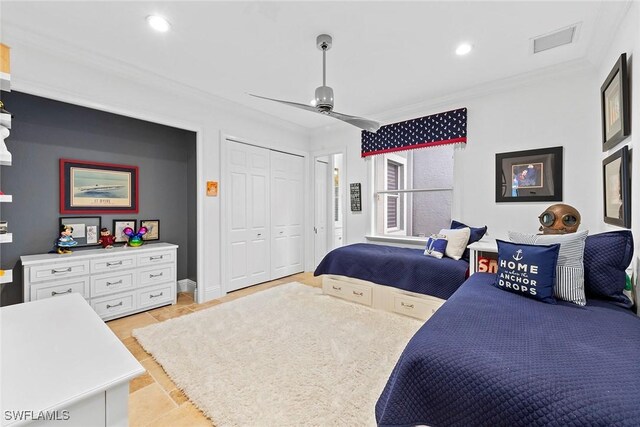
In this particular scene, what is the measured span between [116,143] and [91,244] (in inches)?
49.3

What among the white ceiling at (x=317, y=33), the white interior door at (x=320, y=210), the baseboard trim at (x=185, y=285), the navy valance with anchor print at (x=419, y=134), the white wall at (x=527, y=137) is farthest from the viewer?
the white interior door at (x=320, y=210)

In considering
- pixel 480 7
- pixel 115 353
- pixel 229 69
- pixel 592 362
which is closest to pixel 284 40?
pixel 229 69

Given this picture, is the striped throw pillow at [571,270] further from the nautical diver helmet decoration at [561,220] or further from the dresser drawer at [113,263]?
the dresser drawer at [113,263]

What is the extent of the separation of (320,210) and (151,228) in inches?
111

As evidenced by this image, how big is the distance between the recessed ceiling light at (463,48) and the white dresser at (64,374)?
3109mm

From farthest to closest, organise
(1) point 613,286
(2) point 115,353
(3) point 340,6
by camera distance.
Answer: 1. (3) point 340,6
2. (1) point 613,286
3. (2) point 115,353

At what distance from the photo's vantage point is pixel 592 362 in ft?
3.32

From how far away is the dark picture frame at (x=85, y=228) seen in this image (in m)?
3.17

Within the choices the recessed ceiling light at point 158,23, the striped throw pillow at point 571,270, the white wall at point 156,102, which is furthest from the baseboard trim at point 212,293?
the striped throw pillow at point 571,270

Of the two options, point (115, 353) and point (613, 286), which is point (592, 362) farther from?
point (115, 353)

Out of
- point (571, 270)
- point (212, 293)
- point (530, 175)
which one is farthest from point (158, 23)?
point (530, 175)

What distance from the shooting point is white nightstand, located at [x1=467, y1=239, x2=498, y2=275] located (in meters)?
2.68

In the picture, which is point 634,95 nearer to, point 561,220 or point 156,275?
point 561,220

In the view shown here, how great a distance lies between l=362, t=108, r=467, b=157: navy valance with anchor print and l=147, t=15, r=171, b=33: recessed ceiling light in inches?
114
